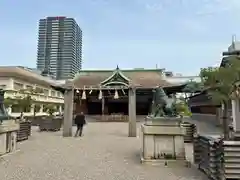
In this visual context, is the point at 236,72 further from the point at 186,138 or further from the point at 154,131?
the point at 186,138

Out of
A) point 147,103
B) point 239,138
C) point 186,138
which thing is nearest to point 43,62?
point 147,103

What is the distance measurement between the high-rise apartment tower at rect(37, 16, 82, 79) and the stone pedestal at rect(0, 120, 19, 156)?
6615cm

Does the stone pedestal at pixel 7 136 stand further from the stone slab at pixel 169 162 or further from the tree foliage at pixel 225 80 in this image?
the tree foliage at pixel 225 80

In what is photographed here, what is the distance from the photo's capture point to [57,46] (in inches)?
2992

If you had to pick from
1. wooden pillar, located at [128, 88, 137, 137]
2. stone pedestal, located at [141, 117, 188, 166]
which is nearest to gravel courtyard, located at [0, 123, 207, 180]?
stone pedestal, located at [141, 117, 188, 166]

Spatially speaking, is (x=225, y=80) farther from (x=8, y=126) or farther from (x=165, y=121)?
(x=8, y=126)

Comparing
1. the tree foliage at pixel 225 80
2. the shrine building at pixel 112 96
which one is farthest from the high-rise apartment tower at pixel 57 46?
the tree foliage at pixel 225 80

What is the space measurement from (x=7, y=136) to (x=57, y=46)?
234 ft

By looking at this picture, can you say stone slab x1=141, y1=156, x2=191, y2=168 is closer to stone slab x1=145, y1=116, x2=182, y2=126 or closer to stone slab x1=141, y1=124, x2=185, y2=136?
stone slab x1=141, y1=124, x2=185, y2=136

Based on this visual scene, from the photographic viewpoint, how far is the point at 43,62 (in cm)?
7569

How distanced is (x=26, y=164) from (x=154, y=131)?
378 centimetres

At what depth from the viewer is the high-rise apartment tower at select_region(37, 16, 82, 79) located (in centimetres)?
7481

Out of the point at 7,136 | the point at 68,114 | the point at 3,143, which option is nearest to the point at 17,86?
the point at 68,114

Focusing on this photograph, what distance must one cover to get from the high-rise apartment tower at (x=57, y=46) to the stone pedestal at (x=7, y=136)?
66.1 meters
